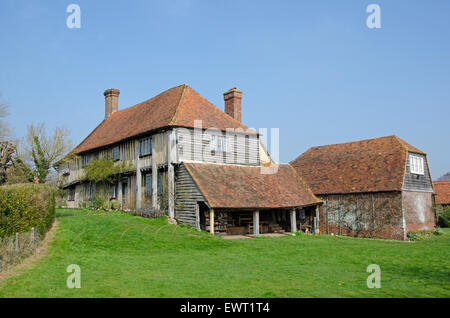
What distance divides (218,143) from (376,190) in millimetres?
11911

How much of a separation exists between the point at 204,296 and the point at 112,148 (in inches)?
936

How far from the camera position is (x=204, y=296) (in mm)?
8891

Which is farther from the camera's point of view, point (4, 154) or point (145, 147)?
point (145, 147)

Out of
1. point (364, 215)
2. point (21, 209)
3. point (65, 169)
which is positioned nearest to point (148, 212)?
point (21, 209)

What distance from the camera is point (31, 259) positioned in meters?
13.5

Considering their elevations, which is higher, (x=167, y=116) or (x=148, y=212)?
(x=167, y=116)

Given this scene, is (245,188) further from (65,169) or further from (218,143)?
(65,169)

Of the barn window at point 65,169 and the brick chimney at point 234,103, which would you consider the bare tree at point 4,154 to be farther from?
the brick chimney at point 234,103

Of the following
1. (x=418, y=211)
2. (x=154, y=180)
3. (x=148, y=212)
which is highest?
(x=154, y=180)

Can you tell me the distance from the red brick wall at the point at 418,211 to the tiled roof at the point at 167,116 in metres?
13.1

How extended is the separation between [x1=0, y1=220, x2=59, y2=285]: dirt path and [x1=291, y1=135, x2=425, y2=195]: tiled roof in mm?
20715
